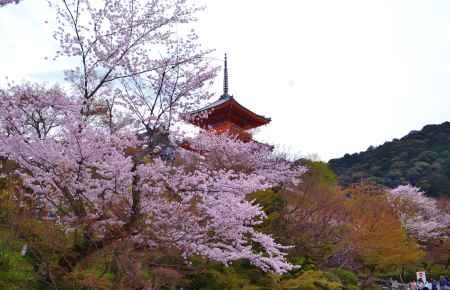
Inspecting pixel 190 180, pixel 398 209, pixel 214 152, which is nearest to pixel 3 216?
pixel 190 180

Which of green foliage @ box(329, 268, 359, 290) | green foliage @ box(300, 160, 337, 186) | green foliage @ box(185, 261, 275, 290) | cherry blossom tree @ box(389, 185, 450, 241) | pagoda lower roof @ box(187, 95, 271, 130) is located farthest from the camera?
cherry blossom tree @ box(389, 185, 450, 241)

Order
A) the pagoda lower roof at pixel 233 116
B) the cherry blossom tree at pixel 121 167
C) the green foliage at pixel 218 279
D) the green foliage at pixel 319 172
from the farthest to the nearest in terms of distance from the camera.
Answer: the pagoda lower roof at pixel 233 116 → the green foliage at pixel 319 172 → the green foliage at pixel 218 279 → the cherry blossom tree at pixel 121 167

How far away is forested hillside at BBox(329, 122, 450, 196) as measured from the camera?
47859 millimetres

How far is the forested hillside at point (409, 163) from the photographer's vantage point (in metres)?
47.9

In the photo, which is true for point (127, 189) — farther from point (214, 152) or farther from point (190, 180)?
point (214, 152)

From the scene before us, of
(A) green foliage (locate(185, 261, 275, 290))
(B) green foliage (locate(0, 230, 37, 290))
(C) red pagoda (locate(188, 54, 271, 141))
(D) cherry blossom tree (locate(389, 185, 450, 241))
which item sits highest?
(C) red pagoda (locate(188, 54, 271, 141))

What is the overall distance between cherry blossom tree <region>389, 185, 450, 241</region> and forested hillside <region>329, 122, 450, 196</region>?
13.1 m

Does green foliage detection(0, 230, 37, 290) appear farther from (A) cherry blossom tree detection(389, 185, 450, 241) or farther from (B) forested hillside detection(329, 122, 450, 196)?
(B) forested hillside detection(329, 122, 450, 196)

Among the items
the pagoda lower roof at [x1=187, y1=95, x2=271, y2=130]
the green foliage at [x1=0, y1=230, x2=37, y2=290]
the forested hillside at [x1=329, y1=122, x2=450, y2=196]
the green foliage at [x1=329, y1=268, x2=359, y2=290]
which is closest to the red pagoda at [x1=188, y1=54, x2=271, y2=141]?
the pagoda lower roof at [x1=187, y1=95, x2=271, y2=130]

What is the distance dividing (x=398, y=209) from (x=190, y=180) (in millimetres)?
22966

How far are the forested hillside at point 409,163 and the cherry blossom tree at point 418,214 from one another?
13.1 meters

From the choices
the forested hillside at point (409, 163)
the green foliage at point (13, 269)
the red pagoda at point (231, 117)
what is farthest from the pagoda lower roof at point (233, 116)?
the forested hillside at point (409, 163)

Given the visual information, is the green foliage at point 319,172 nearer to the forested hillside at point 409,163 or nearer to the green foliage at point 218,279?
the green foliage at point 218,279

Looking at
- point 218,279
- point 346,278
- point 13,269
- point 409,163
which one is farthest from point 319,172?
point 409,163
